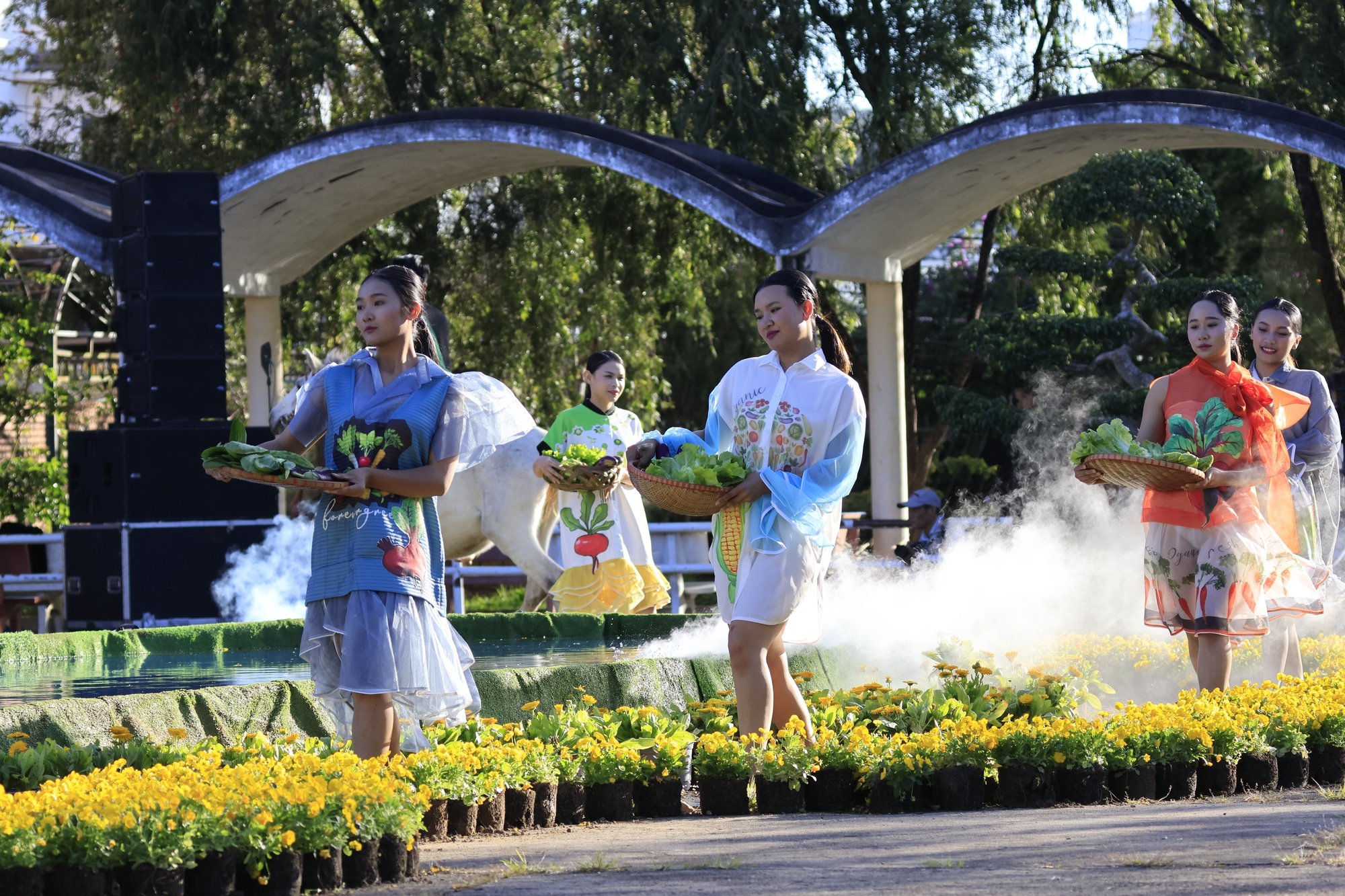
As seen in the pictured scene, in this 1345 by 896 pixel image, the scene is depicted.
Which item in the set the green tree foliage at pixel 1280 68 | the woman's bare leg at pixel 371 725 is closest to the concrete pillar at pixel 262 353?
the green tree foliage at pixel 1280 68

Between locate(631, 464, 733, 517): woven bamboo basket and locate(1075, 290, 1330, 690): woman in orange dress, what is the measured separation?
5.10 ft

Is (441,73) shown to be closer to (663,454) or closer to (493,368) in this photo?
(493,368)

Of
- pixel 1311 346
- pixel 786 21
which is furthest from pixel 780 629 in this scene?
pixel 1311 346

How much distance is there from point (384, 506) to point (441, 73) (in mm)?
14759

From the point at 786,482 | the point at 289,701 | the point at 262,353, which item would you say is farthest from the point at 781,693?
the point at 262,353

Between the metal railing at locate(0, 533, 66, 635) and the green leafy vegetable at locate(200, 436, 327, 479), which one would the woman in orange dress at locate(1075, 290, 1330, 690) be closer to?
the green leafy vegetable at locate(200, 436, 327, 479)

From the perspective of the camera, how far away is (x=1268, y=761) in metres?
5.64

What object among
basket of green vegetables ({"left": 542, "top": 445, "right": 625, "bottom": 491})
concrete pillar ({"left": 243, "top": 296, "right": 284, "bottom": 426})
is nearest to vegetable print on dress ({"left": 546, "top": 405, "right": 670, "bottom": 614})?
basket of green vegetables ({"left": 542, "top": 445, "right": 625, "bottom": 491})

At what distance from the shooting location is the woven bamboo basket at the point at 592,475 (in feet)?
29.5

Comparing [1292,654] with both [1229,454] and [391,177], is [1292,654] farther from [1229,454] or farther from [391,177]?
[391,177]

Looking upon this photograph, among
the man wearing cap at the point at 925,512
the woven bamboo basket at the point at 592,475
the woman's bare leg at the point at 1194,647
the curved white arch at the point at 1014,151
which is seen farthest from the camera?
the man wearing cap at the point at 925,512

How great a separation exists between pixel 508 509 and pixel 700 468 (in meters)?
5.73

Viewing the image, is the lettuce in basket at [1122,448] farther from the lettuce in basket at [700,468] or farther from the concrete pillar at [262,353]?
the concrete pillar at [262,353]

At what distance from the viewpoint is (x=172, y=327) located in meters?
12.0
